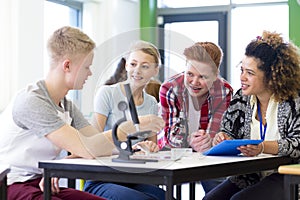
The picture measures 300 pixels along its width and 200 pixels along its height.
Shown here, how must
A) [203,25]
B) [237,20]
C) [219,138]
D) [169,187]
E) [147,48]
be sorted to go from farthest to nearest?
[203,25] < [237,20] < [219,138] < [147,48] < [169,187]

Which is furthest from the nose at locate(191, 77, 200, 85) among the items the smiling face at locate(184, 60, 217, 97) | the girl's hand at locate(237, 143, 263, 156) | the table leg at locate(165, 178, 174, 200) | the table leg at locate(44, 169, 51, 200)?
the table leg at locate(44, 169, 51, 200)

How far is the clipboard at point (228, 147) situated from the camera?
247 centimetres

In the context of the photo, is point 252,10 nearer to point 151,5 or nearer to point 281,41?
point 151,5

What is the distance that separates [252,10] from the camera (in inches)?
265

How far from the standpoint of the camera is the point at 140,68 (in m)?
2.09

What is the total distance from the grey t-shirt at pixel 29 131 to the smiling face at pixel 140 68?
0.36 metres

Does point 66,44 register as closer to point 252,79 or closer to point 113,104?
point 113,104

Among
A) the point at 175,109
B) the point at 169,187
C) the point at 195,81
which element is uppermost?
the point at 195,81

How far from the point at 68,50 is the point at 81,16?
4.13 metres

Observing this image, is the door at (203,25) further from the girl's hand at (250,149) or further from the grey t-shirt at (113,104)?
the grey t-shirt at (113,104)

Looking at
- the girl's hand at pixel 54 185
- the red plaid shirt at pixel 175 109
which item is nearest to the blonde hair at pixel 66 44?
the red plaid shirt at pixel 175 109

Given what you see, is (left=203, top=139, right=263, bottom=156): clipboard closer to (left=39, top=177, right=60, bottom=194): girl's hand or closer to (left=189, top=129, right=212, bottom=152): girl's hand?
(left=189, top=129, right=212, bottom=152): girl's hand

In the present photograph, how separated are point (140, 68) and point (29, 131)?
1.68 ft

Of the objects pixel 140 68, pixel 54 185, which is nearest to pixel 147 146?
pixel 140 68
